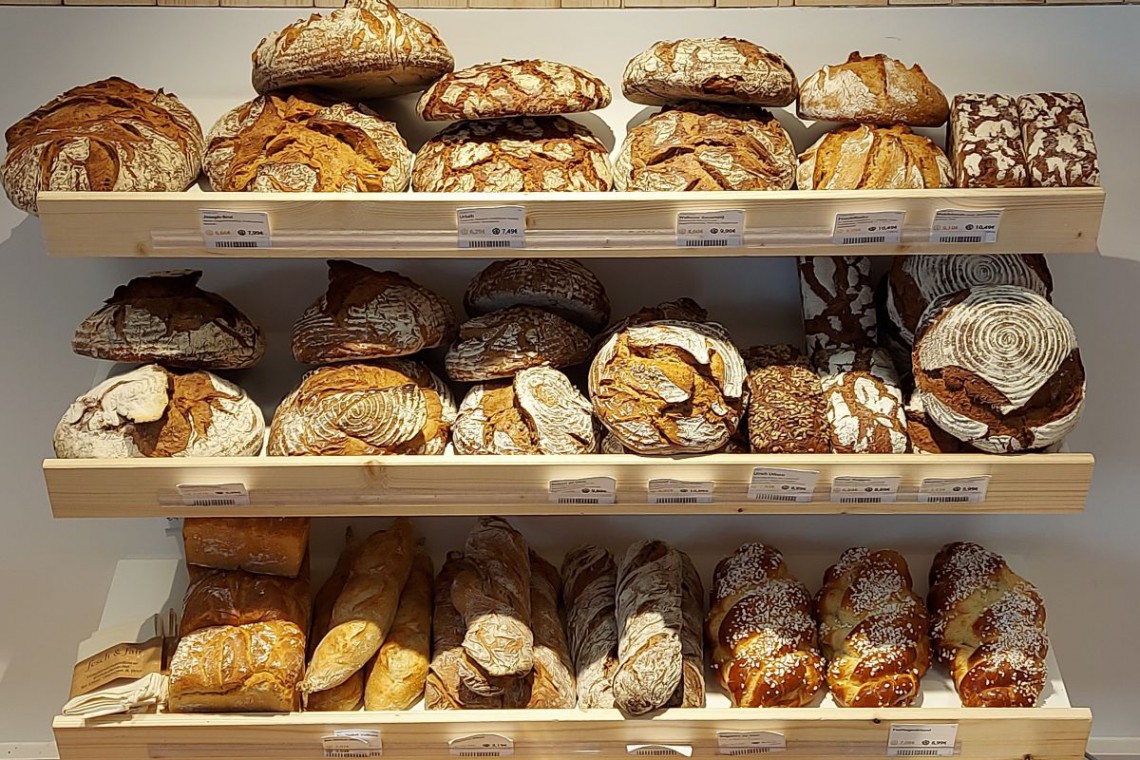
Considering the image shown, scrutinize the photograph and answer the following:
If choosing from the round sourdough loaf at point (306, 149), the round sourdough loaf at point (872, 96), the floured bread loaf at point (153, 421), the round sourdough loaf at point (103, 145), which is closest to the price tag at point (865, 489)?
the round sourdough loaf at point (872, 96)

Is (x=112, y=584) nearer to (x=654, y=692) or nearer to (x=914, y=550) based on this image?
(x=654, y=692)

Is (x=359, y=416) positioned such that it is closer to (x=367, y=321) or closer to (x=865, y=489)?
(x=367, y=321)

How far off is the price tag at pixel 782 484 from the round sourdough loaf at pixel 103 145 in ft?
3.18

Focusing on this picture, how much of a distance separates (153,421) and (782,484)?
939mm

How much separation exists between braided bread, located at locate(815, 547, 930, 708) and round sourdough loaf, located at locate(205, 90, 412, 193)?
1.02 m

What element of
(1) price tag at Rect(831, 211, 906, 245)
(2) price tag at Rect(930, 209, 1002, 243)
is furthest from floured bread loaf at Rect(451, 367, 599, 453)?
(2) price tag at Rect(930, 209, 1002, 243)

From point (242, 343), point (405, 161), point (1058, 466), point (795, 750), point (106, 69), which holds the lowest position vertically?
point (795, 750)

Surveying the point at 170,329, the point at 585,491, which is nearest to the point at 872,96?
the point at 585,491

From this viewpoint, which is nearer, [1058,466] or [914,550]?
[1058,466]

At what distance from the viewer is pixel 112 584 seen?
207 cm

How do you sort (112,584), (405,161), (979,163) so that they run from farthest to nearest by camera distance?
1. (112,584)
2. (405,161)
3. (979,163)

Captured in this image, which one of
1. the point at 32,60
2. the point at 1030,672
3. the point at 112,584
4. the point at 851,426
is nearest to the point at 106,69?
the point at 32,60

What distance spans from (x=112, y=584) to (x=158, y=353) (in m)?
0.65

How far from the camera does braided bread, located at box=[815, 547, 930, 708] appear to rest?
177 cm
